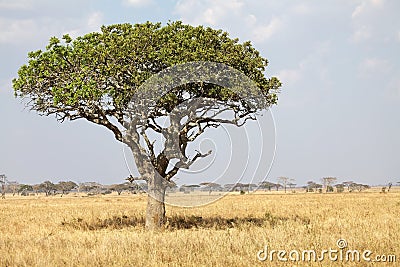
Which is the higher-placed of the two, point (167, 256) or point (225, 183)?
point (225, 183)

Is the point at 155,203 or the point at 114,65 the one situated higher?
the point at 114,65

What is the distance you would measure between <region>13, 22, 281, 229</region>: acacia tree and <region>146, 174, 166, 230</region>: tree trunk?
0.04 m

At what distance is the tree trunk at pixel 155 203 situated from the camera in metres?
20.9

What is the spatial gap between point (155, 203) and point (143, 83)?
214 inches

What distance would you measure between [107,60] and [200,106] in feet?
14.5

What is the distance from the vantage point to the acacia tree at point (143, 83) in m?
19.2

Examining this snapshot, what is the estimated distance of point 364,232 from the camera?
17219 mm

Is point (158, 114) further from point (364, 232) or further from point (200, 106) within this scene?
point (364, 232)

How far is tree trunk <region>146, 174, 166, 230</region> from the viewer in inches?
822

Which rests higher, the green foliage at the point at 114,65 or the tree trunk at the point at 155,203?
the green foliage at the point at 114,65

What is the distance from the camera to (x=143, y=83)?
18969 mm

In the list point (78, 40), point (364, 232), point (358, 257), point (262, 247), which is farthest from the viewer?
point (78, 40)

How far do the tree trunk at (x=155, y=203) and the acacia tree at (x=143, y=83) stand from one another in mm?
43

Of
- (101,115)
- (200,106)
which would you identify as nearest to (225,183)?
(200,106)
